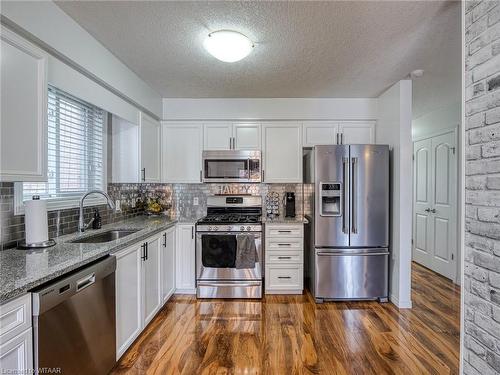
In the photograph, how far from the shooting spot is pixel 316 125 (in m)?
3.65

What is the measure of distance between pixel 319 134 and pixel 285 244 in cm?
152

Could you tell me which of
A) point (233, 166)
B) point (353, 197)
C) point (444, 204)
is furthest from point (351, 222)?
point (444, 204)

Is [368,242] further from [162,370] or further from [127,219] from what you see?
[127,219]

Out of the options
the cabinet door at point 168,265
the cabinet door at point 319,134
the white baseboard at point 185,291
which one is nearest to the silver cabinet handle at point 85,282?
the cabinet door at point 168,265

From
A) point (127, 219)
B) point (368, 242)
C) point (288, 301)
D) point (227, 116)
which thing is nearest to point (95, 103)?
point (127, 219)

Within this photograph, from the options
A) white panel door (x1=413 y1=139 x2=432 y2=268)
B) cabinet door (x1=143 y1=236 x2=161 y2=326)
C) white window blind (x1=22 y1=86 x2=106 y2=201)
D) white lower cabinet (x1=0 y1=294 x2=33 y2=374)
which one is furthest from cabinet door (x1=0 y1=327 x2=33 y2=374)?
white panel door (x1=413 y1=139 x2=432 y2=268)

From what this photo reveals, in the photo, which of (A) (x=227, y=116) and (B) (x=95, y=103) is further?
(A) (x=227, y=116)

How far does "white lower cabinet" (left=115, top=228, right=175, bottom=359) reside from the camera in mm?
2025

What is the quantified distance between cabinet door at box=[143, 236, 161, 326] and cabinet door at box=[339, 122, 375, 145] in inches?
104

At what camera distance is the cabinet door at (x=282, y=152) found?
3.65m

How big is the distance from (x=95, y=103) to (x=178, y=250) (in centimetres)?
190

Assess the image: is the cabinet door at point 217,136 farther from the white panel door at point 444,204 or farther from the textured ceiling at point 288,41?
the white panel door at point 444,204

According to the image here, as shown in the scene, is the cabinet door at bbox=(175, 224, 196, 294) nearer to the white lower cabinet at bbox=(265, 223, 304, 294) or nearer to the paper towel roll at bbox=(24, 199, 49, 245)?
the white lower cabinet at bbox=(265, 223, 304, 294)

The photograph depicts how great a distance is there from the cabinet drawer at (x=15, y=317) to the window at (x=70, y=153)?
0.91m
